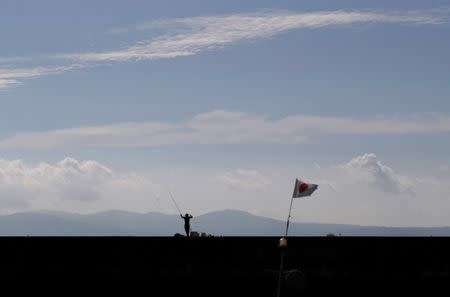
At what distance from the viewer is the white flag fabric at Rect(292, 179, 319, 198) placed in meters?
21.6
